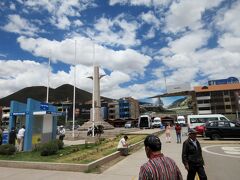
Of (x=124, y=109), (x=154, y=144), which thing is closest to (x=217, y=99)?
(x=124, y=109)

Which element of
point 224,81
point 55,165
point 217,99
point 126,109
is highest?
point 224,81

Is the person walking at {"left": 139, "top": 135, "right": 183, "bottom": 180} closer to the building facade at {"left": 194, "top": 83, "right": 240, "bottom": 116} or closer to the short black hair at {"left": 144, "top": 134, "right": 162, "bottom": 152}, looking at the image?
the short black hair at {"left": 144, "top": 134, "right": 162, "bottom": 152}

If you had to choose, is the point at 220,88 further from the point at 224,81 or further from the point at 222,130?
the point at 222,130

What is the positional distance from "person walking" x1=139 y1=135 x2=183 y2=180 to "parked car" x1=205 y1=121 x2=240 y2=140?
69.9 feet

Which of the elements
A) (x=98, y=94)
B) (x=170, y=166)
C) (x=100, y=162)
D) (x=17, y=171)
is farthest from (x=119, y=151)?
(x=98, y=94)

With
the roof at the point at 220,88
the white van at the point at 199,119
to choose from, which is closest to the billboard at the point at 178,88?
the roof at the point at 220,88

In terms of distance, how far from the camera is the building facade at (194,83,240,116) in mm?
97938

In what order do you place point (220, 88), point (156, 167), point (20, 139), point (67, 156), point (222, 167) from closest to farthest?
point (156, 167), point (222, 167), point (67, 156), point (20, 139), point (220, 88)

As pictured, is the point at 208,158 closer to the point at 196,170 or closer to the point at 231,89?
the point at 196,170

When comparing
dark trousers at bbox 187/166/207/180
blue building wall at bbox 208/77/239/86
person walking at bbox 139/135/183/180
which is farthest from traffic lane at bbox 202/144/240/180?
blue building wall at bbox 208/77/239/86

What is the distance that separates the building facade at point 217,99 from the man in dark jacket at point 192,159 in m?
98.0

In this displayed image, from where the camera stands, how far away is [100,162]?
11.1 m

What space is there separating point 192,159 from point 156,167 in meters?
3.82

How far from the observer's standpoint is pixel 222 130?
22.6 m
